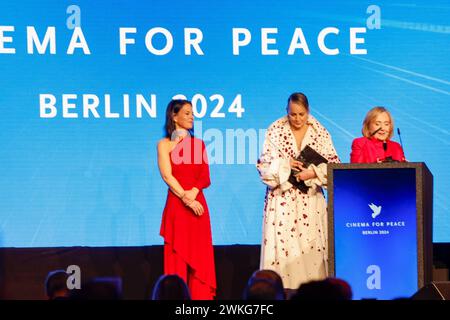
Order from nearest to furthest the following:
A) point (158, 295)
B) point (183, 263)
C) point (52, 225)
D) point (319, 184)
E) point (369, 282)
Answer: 1. point (158, 295)
2. point (369, 282)
3. point (319, 184)
4. point (183, 263)
5. point (52, 225)

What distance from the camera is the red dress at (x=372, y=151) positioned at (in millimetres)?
5961

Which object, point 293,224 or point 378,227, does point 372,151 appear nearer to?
point 293,224

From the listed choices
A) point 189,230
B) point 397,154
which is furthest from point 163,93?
point 397,154

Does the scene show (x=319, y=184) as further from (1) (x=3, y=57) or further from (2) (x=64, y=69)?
(1) (x=3, y=57)

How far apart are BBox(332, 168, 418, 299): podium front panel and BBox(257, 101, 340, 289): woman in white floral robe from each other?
0.97 meters

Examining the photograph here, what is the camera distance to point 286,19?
277 inches

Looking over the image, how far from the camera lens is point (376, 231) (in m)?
5.11

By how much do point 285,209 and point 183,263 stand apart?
91cm

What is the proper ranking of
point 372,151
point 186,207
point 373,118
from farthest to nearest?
point 186,207, point 373,118, point 372,151

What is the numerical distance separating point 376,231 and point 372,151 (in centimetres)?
98

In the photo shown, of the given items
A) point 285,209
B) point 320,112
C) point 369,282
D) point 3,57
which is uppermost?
point 3,57

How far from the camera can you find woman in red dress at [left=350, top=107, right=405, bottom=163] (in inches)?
235

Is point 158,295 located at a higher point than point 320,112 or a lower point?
lower

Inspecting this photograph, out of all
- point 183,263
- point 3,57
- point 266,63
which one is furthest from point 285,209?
point 3,57
